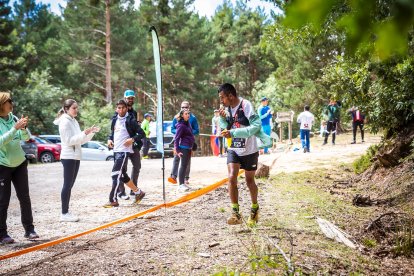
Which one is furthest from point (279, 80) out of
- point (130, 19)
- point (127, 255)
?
point (127, 255)

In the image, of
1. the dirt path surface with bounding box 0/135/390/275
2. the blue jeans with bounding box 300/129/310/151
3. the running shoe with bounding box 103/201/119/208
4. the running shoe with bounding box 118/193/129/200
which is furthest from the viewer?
the blue jeans with bounding box 300/129/310/151

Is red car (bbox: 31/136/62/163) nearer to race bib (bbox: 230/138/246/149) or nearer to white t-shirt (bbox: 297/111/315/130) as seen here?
white t-shirt (bbox: 297/111/315/130)

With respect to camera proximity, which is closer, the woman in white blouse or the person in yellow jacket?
the person in yellow jacket

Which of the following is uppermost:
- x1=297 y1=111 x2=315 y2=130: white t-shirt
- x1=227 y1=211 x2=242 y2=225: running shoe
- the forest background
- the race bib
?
the forest background

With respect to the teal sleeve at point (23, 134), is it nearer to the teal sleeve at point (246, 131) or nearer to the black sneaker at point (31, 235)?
the black sneaker at point (31, 235)

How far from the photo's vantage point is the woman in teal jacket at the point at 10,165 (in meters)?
4.52

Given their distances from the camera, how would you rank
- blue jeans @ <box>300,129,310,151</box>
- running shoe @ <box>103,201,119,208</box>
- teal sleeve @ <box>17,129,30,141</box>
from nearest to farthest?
teal sleeve @ <box>17,129,30,141</box>
running shoe @ <box>103,201,119,208</box>
blue jeans @ <box>300,129,310,151</box>

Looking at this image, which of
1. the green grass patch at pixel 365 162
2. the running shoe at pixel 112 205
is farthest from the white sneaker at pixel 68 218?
the green grass patch at pixel 365 162

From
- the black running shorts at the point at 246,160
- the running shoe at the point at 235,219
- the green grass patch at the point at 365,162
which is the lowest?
the running shoe at the point at 235,219

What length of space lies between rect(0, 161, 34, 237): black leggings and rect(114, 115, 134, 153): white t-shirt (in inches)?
79.0

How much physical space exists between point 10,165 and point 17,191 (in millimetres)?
362

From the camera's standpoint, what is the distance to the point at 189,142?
8.14 meters

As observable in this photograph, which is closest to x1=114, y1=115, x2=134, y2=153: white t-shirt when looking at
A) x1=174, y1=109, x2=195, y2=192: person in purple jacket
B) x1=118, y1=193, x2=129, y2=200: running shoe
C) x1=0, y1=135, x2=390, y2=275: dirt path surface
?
x1=0, y1=135, x2=390, y2=275: dirt path surface

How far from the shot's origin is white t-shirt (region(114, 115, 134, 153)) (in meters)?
6.67
